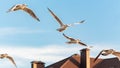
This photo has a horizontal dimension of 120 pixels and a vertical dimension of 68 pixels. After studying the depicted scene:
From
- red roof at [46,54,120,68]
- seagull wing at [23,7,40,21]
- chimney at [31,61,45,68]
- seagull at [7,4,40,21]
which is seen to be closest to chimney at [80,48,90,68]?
red roof at [46,54,120,68]

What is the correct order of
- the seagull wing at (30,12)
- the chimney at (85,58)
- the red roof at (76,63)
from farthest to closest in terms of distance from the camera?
the red roof at (76,63), the chimney at (85,58), the seagull wing at (30,12)

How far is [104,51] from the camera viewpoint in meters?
21.4

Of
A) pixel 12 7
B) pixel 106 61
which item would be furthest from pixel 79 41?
pixel 106 61

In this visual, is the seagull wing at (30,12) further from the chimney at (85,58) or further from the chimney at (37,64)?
the chimney at (37,64)

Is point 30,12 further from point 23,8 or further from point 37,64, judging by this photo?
point 37,64

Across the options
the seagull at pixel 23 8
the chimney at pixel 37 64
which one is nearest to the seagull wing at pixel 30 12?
the seagull at pixel 23 8

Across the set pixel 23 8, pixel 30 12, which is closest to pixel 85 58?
pixel 23 8

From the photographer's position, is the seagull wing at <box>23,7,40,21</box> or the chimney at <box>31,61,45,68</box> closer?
the seagull wing at <box>23,7,40,21</box>

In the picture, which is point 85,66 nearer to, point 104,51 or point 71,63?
point 71,63

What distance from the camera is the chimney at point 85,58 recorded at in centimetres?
6898

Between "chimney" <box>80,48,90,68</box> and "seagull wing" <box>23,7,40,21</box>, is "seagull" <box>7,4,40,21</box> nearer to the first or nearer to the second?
"seagull wing" <box>23,7,40,21</box>

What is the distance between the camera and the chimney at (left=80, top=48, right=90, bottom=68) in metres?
69.0

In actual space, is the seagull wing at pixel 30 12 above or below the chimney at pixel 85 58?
below

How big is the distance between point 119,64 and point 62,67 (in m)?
7.73
